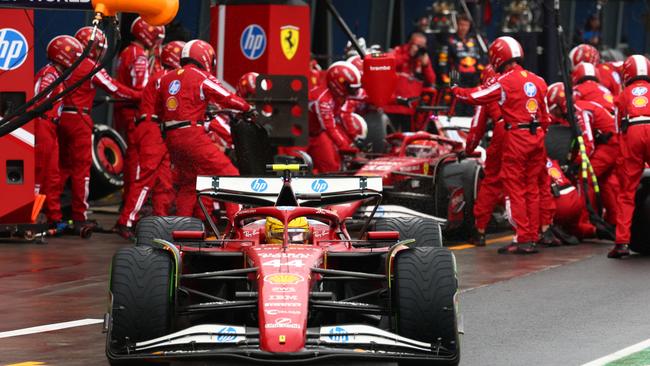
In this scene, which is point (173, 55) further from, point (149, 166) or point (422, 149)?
point (422, 149)

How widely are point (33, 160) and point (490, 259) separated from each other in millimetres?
5003

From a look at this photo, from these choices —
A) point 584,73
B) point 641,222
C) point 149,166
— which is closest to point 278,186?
point 641,222

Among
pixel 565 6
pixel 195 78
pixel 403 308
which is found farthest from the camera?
pixel 565 6

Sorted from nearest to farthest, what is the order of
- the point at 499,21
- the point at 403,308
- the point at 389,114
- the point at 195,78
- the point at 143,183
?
1. the point at 403,308
2. the point at 195,78
3. the point at 143,183
4. the point at 389,114
5. the point at 499,21

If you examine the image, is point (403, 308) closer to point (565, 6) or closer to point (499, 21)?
point (499, 21)

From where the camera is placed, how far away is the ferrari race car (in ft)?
29.0

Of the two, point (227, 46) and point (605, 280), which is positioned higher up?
point (227, 46)

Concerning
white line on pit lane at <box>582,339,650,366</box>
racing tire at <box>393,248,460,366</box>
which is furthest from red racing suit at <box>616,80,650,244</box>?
racing tire at <box>393,248,460,366</box>

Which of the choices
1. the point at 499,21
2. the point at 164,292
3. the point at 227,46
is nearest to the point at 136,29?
the point at 227,46

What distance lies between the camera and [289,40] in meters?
20.3

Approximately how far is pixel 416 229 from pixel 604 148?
7155 mm

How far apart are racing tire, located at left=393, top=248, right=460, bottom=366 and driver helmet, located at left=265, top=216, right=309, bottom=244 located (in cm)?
106

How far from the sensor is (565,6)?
1495 inches

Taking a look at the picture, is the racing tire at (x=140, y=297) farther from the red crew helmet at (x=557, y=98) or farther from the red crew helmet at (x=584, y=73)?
the red crew helmet at (x=584, y=73)
